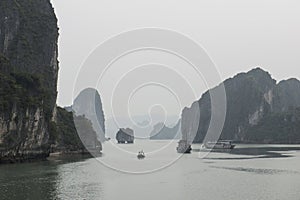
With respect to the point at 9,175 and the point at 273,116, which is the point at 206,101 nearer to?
the point at 273,116

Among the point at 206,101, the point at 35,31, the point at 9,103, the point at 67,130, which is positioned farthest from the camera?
the point at 206,101

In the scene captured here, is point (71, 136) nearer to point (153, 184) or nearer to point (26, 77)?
point (26, 77)

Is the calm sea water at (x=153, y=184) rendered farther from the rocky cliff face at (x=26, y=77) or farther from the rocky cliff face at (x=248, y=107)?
the rocky cliff face at (x=248, y=107)

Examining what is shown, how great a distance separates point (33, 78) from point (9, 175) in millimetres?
17740

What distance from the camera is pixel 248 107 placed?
449ft

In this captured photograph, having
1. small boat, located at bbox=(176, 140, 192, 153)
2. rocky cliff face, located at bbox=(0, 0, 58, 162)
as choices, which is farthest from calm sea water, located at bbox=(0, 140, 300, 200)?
small boat, located at bbox=(176, 140, 192, 153)

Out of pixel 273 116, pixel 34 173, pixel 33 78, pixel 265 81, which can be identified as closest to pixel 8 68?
pixel 33 78

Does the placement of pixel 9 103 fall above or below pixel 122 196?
above

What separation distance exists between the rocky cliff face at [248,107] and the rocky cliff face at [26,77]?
6902cm

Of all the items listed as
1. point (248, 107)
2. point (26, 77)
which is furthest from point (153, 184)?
point (248, 107)

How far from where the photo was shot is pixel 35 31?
56.4m

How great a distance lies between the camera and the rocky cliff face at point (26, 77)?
4116cm

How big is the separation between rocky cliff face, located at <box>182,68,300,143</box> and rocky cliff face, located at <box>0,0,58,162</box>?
69021 millimetres

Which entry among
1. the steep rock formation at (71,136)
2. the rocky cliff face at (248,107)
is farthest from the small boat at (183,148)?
the rocky cliff face at (248,107)
